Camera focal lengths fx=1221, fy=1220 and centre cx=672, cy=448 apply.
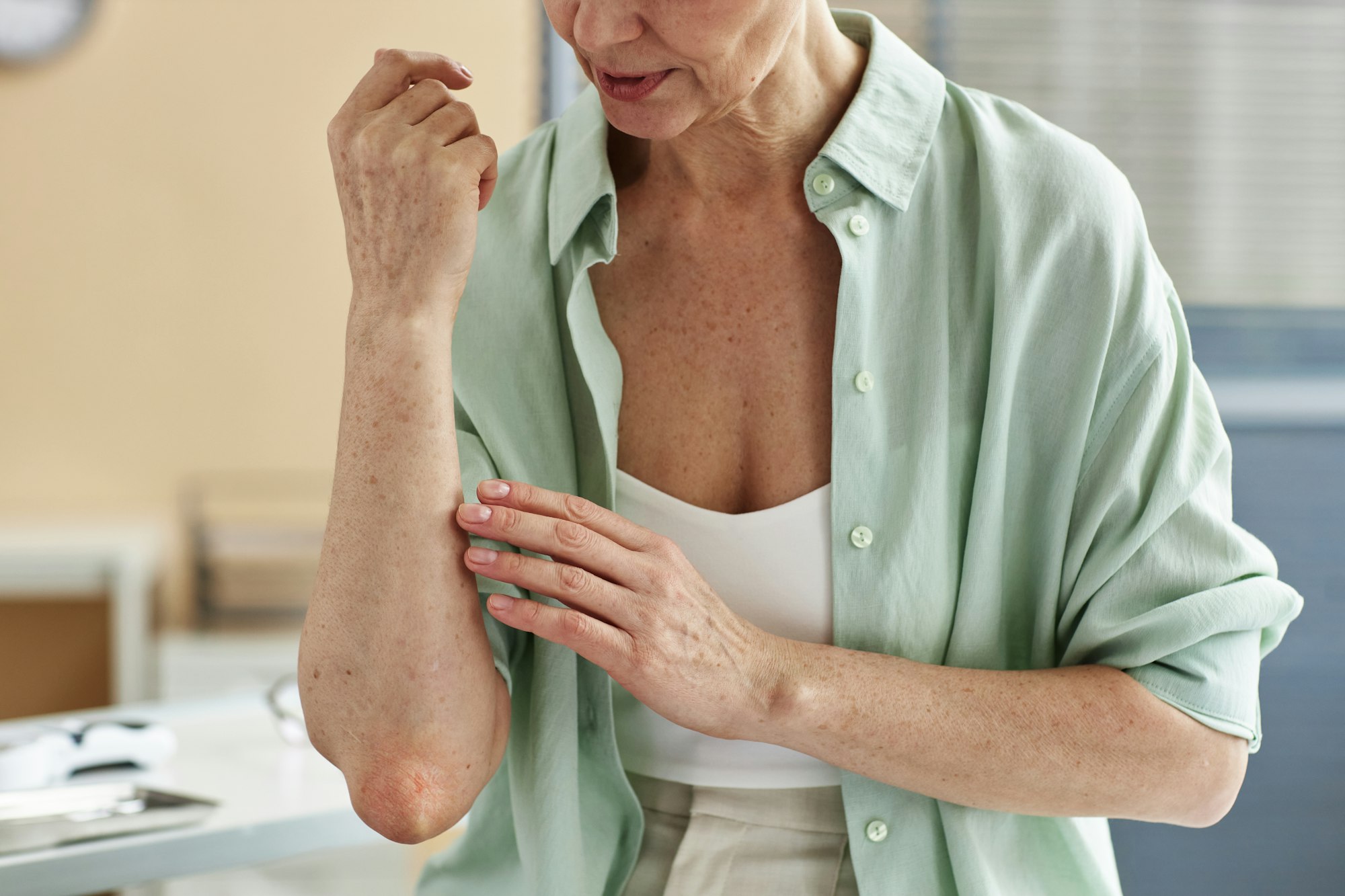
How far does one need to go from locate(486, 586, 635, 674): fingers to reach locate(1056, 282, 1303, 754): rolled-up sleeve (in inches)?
14.5

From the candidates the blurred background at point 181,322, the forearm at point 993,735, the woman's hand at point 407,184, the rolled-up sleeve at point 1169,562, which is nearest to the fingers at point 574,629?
the forearm at point 993,735

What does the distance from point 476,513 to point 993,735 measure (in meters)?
0.42

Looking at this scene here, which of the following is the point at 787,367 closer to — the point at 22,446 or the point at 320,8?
the point at 320,8

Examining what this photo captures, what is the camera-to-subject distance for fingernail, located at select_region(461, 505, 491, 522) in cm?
90

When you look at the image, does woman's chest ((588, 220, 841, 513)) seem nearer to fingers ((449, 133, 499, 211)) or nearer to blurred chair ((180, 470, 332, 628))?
fingers ((449, 133, 499, 211))

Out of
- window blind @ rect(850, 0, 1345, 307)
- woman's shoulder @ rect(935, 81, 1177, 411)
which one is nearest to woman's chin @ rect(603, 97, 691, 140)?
woman's shoulder @ rect(935, 81, 1177, 411)

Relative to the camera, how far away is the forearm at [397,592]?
92cm

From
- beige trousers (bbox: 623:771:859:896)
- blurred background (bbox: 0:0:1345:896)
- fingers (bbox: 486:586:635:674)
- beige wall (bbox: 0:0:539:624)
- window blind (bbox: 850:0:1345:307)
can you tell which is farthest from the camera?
beige wall (bbox: 0:0:539:624)

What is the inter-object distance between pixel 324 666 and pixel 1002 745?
52cm

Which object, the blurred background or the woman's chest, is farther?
the blurred background

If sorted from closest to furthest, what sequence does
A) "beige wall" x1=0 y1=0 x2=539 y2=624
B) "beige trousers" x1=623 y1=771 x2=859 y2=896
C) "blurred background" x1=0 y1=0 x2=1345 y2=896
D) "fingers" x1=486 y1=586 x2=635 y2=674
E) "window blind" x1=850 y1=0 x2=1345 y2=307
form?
"fingers" x1=486 y1=586 x2=635 y2=674, "beige trousers" x1=623 y1=771 x2=859 y2=896, "window blind" x1=850 y1=0 x2=1345 y2=307, "blurred background" x1=0 y1=0 x2=1345 y2=896, "beige wall" x1=0 y1=0 x2=539 y2=624

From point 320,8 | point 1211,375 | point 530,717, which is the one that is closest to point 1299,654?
point 1211,375

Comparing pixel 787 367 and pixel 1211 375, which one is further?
pixel 1211 375

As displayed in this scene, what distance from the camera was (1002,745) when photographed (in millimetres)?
911
